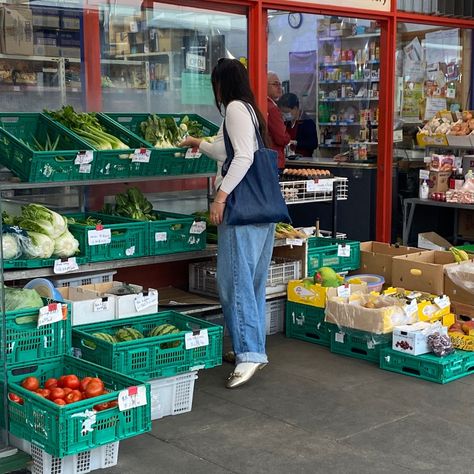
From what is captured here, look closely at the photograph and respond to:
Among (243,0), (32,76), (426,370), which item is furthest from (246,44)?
(426,370)

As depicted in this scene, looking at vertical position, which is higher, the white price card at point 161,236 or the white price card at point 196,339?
the white price card at point 161,236

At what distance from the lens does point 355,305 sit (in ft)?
20.1

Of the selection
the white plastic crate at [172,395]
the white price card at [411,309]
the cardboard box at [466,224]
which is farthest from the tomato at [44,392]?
the cardboard box at [466,224]

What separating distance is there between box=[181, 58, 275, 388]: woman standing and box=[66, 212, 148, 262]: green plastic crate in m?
0.69

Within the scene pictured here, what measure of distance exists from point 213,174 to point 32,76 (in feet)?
4.90

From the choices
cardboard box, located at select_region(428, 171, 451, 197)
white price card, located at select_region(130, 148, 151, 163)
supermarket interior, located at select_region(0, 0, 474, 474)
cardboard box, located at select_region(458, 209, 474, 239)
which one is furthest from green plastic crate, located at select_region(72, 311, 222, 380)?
cardboard box, located at select_region(458, 209, 474, 239)

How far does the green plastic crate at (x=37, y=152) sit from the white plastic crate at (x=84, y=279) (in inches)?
26.9

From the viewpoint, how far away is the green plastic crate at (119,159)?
5918mm

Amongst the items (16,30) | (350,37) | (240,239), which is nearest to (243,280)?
(240,239)

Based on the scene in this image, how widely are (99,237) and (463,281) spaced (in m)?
2.76

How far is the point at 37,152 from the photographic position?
218 inches

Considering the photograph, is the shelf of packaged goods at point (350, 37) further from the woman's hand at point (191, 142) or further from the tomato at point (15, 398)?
the tomato at point (15, 398)

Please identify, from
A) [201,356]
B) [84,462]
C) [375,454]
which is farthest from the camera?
[201,356]

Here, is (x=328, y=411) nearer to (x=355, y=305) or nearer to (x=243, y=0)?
(x=355, y=305)
